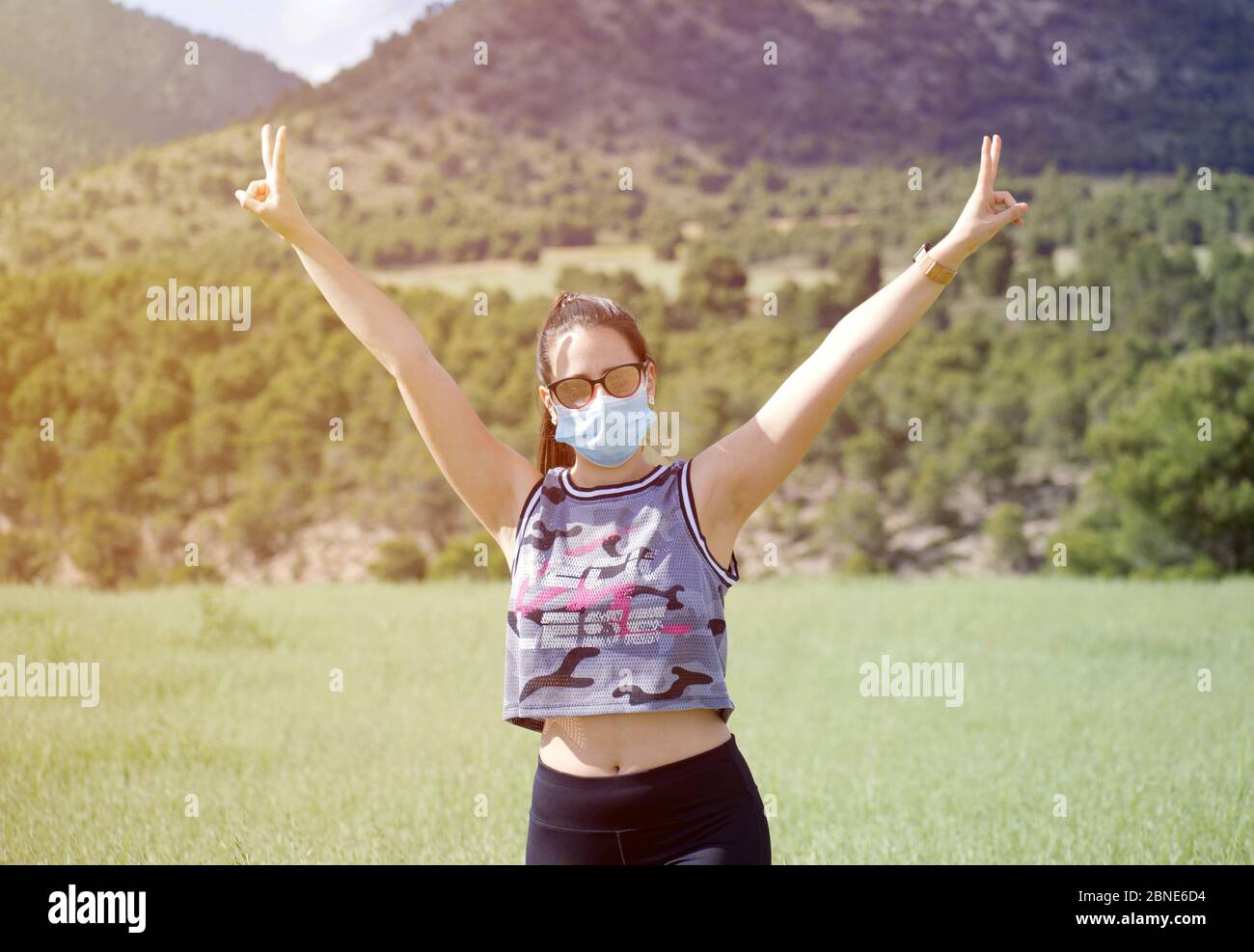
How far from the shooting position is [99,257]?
161 ft

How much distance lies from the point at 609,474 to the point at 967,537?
29334 mm

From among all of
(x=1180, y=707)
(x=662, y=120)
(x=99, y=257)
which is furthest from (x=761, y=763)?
(x=662, y=120)

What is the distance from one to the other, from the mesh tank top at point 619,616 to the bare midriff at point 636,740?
0.23 feet

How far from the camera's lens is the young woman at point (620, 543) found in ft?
8.54

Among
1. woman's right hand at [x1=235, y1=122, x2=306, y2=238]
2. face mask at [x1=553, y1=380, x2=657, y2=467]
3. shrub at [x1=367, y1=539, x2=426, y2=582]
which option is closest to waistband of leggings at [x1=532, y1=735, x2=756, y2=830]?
face mask at [x1=553, y1=380, x2=657, y2=467]

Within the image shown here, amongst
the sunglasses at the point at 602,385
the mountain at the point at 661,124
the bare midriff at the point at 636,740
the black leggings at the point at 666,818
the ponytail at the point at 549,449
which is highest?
the mountain at the point at 661,124

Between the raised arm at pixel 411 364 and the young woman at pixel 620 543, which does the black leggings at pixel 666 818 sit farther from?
the raised arm at pixel 411 364

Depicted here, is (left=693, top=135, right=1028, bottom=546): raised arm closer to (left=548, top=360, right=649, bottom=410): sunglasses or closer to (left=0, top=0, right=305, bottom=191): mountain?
(left=548, top=360, right=649, bottom=410): sunglasses

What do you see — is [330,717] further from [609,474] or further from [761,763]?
[609,474]

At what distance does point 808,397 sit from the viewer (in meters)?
2.72

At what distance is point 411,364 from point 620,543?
0.61 meters

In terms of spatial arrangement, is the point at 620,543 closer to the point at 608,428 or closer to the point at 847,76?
the point at 608,428

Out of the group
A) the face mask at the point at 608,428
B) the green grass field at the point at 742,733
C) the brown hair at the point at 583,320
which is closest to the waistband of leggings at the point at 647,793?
the face mask at the point at 608,428

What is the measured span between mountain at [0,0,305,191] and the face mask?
55096 millimetres
